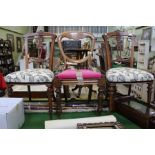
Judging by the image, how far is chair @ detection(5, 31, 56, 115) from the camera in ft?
4.77

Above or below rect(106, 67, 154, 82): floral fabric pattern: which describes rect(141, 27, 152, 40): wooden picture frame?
above

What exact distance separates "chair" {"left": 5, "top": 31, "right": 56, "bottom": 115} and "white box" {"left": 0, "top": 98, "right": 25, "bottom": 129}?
0.13 metres

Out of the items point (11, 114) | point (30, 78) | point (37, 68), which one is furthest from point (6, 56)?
point (11, 114)

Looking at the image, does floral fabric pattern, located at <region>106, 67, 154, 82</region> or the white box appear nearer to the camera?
the white box

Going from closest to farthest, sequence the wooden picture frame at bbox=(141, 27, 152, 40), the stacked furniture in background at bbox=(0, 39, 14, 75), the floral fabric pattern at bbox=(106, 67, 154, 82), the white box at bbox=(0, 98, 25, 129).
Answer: the white box at bbox=(0, 98, 25, 129), the floral fabric pattern at bbox=(106, 67, 154, 82), the wooden picture frame at bbox=(141, 27, 152, 40), the stacked furniture in background at bbox=(0, 39, 14, 75)

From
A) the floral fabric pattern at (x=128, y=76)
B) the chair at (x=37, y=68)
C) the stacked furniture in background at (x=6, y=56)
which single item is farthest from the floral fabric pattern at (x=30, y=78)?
the stacked furniture in background at (x=6, y=56)

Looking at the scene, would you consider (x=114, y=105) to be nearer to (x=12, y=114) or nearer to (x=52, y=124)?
(x=52, y=124)

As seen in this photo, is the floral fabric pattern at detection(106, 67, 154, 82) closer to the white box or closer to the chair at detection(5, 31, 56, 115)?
the chair at detection(5, 31, 56, 115)

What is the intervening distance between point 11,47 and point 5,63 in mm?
664

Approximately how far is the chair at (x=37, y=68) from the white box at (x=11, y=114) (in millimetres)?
135

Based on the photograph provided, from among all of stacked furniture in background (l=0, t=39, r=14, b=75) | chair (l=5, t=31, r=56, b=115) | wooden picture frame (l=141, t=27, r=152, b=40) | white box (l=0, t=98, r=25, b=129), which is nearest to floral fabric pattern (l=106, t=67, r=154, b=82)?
chair (l=5, t=31, r=56, b=115)

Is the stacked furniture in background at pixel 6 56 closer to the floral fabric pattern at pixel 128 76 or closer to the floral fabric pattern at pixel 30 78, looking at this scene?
the floral fabric pattern at pixel 30 78

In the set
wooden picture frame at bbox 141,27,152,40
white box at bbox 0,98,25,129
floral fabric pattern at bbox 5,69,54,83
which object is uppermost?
wooden picture frame at bbox 141,27,152,40
